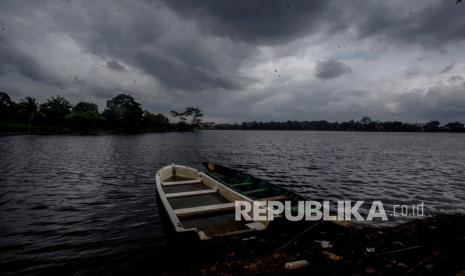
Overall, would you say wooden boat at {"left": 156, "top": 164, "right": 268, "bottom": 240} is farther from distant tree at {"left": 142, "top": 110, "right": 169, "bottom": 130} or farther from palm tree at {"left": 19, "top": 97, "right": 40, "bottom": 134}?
distant tree at {"left": 142, "top": 110, "right": 169, "bottom": 130}

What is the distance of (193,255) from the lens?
234 inches

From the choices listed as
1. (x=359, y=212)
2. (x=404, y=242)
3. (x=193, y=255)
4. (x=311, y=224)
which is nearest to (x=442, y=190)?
(x=359, y=212)

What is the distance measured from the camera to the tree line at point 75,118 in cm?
7388

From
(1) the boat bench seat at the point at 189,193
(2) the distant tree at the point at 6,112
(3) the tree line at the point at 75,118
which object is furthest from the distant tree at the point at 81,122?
(1) the boat bench seat at the point at 189,193

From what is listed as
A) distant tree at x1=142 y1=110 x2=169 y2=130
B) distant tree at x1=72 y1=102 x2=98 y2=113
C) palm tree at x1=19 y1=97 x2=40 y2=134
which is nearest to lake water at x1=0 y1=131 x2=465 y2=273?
palm tree at x1=19 y1=97 x2=40 y2=134

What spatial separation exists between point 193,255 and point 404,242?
5.79 meters

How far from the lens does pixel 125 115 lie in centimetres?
10556

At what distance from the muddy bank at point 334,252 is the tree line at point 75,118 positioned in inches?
3527

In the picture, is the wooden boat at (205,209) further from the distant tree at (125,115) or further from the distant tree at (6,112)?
the distant tree at (125,115)

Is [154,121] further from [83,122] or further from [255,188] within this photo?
[255,188]

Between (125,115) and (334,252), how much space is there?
113 m

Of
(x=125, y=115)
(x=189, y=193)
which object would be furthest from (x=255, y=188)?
(x=125, y=115)

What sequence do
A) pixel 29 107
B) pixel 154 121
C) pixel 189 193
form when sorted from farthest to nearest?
pixel 154 121
pixel 29 107
pixel 189 193

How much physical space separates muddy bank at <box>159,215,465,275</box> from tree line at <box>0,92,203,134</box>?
89576mm
